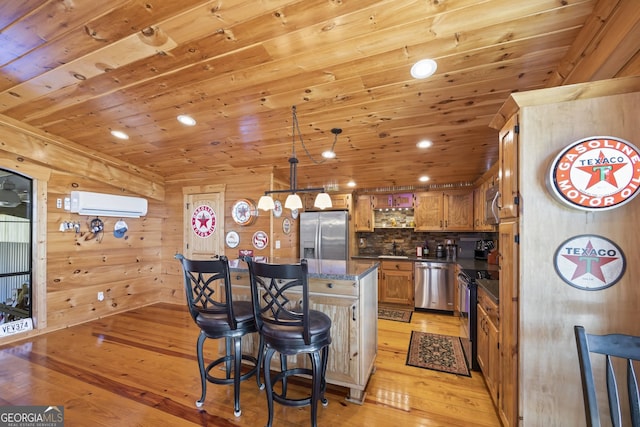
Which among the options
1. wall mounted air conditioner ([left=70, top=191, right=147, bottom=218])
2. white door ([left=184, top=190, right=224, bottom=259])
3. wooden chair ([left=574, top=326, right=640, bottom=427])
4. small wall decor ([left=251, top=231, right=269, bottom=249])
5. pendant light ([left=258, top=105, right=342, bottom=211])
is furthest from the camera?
white door ([left=184, top=190, right=224, bottom=259])

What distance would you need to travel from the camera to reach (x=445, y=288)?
4484 mm

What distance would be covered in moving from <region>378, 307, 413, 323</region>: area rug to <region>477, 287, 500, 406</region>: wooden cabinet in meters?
1.63

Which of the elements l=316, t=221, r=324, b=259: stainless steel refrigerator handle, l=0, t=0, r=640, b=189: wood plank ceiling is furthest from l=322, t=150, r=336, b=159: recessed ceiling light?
l=316, t=221, r=324, b=259: stainless steel refrigerator handle

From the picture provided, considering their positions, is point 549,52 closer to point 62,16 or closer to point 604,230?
point 604,230

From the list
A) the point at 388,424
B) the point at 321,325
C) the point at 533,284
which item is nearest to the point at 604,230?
the point at 533,284

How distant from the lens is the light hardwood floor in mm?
2041

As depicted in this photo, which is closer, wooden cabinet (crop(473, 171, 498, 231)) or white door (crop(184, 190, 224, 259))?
wooden cabinet (crop(473, 171, 498, 231))

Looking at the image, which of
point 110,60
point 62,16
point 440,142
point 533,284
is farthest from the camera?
point 440,142

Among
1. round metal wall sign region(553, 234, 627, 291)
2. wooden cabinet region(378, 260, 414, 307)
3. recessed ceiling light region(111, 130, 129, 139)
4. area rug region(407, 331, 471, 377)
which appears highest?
recessed ceiling light region(111, 130, 129, 139)

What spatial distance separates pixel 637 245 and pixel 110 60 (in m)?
3.56

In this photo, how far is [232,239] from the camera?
15.3ft

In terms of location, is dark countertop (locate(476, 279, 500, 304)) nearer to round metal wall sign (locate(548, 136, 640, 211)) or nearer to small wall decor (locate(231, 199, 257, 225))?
round metal wall sign (locate(548, 136, 640, 211))

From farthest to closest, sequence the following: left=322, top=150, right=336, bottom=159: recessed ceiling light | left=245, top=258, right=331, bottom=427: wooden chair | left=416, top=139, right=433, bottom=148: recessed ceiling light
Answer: left=322, top=150, right=336, bottom=159: recessed ceiling light → left=416, top=139, right=433, bottom=148: recessed ceiling light → left=245, top=258, right=331, bottom=427: wooden chair

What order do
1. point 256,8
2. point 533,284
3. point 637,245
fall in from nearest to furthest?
1. point 637,245
2. point 533,284
3. point 256,8
